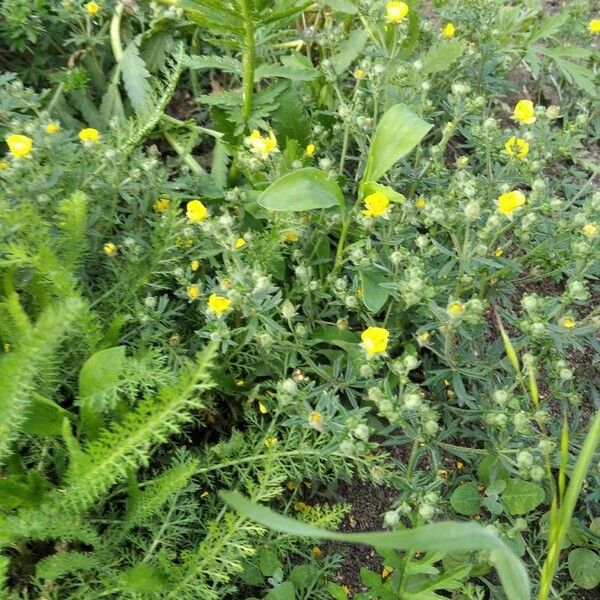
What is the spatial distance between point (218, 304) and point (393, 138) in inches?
20.4

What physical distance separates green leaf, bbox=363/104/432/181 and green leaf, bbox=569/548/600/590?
924 mm

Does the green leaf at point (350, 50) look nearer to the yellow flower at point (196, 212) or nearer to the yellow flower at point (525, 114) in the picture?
the yellow flower at point (525, 114)

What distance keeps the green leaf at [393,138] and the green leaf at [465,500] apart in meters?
0.68

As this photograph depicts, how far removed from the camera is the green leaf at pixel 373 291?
1.54 meters

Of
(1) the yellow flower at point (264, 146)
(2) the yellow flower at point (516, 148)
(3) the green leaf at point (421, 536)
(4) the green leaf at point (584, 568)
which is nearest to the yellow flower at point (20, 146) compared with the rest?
(1) the yellow flower at point (264, 146)

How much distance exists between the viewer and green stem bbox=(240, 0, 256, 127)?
66.4 inches

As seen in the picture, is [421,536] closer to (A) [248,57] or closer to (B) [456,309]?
(B) [456,309]

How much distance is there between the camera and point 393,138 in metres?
1.55

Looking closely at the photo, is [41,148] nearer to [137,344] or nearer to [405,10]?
[137,344]

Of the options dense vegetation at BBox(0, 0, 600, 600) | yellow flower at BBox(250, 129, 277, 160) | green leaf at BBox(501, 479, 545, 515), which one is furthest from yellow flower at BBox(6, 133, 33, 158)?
green leaf at BBox(501, 479, 545, 515)

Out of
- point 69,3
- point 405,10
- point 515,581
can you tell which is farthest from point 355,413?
point 69,3

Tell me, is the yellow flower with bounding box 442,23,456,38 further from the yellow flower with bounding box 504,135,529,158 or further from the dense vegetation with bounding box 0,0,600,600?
the yellow flower with bounding box 504,135,529,158

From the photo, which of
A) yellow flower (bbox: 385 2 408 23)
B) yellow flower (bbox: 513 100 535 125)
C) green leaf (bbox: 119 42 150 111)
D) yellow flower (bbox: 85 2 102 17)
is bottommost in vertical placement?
yellow flower (bbox: 513 100 535 125)

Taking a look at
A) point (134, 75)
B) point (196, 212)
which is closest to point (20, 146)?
point (196, 212)
